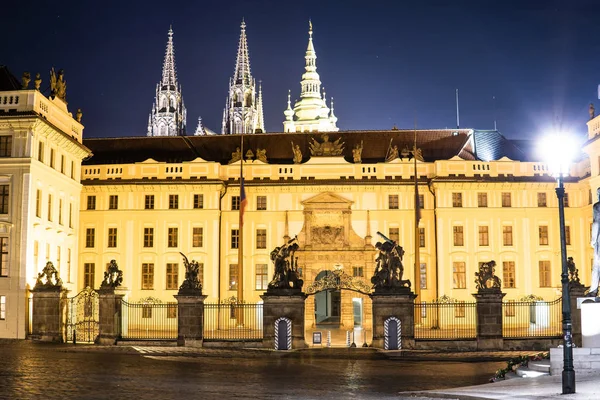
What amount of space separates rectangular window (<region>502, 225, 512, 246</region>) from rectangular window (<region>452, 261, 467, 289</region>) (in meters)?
2.84

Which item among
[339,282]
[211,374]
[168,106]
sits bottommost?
[211,374]

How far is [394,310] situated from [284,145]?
27.3 m

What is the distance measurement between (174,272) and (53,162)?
37.9 feet

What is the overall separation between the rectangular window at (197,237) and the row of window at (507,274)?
15.0 meters

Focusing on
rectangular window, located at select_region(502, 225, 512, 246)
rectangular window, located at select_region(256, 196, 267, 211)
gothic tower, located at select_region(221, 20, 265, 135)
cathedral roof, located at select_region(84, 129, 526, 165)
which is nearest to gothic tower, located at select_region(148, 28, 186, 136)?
gothic tower, located at select_region(221, 20, 265, 135)

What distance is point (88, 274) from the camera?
49.8 m

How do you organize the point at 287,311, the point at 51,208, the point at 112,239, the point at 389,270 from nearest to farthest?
the point at 287,311 < the point at 389,270 < the point at 51,208 < the point at 112,239

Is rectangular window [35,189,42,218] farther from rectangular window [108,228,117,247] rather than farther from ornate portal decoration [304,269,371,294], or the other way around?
ornate portal decoration [304,269,371,294]

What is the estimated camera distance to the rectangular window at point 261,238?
49969 millimetres

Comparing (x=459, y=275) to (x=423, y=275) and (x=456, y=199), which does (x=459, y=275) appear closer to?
(x=423, y=275)

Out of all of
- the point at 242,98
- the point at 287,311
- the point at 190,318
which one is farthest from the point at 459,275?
the point at 242,98

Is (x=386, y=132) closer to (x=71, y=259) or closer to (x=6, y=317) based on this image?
(x=71, y=259)

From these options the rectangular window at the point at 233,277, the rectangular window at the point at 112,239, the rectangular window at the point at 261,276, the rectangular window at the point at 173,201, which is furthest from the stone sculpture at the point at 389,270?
the rectangular window at the point at 112,239

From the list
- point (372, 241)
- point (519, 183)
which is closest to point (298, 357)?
point (372, 241)
